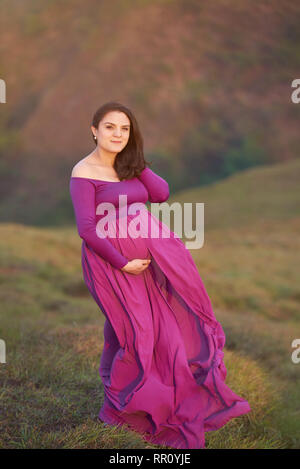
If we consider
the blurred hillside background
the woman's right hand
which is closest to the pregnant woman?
the woman's right hand

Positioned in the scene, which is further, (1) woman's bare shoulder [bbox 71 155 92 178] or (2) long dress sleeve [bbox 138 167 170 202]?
(2) long dress sleeve [bbox 138 167 170 202]

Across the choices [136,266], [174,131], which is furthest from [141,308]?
[174,131]

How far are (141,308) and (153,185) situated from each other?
2.48ft

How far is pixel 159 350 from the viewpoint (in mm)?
3102

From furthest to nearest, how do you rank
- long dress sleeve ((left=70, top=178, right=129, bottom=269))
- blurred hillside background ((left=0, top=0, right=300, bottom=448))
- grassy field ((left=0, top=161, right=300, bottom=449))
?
blurred hillside background ((left=0, top=0, right=300, bottom=448)) < grassy field ((left=0, top=161, right=300, bottom=449)) < long dress sleeve ((left=70, top=178, right=129, bottom=269))

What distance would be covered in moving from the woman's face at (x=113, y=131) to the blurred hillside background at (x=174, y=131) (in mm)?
3313

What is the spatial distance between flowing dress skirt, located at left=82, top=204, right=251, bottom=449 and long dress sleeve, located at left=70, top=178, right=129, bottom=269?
0.42 ft

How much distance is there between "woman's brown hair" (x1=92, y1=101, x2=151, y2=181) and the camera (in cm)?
306

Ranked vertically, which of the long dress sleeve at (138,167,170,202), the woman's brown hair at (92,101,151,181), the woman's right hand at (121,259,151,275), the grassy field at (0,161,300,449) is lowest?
the grassy field at (0,161,300,449)

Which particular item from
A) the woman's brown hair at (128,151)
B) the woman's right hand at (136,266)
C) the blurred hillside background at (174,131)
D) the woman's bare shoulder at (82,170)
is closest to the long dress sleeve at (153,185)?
the woman's brown hair at (128,151)

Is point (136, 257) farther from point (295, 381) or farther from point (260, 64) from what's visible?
point (260, 64)

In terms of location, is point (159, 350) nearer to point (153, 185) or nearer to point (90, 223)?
point (90, 223)

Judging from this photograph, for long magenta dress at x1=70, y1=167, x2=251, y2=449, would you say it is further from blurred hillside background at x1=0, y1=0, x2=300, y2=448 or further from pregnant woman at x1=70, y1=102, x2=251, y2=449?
blurred hillside background at x1=0, y1=0, x2=300, y2=448

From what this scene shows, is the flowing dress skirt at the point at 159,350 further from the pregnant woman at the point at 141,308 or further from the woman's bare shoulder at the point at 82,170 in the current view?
the woman's bare shoulder at the point at 82,170
